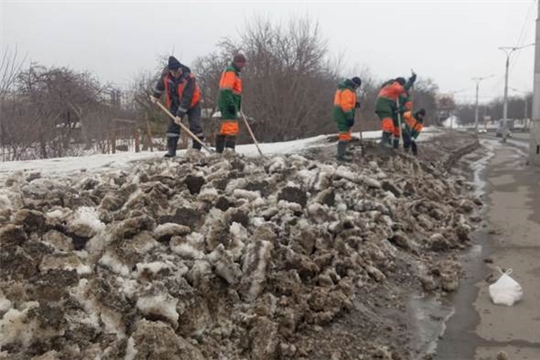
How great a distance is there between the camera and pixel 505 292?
210 inches

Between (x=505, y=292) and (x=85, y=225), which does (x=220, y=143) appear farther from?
(x=505, y=292)

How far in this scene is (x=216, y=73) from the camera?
91.8 ft

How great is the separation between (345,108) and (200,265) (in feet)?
20.0

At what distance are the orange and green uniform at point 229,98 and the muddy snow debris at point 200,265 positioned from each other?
164 centimetres

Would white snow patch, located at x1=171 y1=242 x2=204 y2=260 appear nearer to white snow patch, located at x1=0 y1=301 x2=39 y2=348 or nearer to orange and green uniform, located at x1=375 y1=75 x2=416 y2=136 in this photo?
white snow patch, located at x1=0 y1=301 x2=39 y2=348

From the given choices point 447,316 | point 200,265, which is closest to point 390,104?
point 447,316

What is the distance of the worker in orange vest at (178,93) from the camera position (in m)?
8.50

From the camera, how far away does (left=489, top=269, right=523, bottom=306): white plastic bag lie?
5277 millimetres

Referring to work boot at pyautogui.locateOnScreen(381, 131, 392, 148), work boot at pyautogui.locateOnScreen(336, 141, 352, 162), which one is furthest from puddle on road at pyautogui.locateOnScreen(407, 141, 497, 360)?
work boot at pyautogui.locateOnScreen(381, 131, 392, 148)

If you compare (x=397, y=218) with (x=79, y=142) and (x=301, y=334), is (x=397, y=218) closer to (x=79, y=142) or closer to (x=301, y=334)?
(x=301, y=334)

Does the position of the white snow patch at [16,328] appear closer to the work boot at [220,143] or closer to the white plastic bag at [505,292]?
the white plastic bag at [505,292]

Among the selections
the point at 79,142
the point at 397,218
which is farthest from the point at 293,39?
the point at 397,218

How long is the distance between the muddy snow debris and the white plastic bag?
0.47 metres

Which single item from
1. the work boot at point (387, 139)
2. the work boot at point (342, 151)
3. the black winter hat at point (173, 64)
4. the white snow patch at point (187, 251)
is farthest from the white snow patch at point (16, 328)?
the work boot at point (387, 139)
